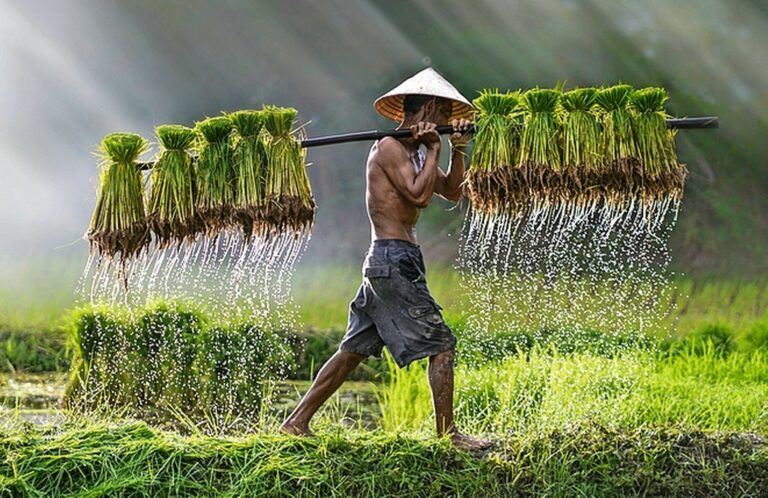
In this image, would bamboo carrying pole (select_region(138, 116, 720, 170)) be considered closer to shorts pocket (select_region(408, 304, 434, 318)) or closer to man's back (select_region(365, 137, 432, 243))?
man's back (select_region(365, 137, 432, 243))

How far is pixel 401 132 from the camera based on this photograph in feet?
14.5

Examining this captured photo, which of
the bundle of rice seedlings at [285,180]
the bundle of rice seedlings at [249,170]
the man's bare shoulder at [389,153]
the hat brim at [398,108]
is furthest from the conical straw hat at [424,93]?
the bundle of rice seedlings at [249,170]

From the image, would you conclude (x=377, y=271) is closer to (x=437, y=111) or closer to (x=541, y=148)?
(x=437, y=111)

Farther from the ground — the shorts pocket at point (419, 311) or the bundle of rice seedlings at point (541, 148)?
the bundle of rice seedlings at point (541, 148)

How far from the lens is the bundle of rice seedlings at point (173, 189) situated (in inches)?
187

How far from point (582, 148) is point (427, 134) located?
0.70 metres

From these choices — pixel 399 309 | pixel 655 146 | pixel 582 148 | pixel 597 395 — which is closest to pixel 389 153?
pixel 399 309

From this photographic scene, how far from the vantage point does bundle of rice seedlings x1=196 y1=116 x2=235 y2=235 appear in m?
4.70

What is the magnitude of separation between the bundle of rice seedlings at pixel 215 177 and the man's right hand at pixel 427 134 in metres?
0.94

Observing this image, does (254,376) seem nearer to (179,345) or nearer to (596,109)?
(179,345)

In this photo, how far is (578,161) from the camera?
4.37m

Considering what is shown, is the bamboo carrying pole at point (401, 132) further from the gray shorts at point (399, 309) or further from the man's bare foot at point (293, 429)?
the man's bare foot at point (293, 429)

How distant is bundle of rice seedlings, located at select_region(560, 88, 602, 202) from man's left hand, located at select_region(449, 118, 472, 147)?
0.43 m

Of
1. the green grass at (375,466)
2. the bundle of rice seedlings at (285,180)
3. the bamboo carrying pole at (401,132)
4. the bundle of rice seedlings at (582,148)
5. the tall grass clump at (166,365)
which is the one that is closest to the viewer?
the green grass at (375,466)
